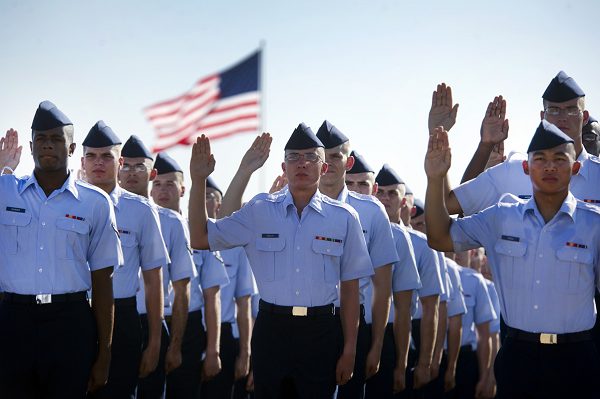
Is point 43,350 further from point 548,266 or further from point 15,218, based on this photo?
point 548,266

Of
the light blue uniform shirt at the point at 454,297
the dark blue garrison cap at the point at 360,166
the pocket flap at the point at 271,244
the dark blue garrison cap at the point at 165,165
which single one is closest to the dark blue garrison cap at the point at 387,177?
the dark blue garrison cap at the point at 360,166

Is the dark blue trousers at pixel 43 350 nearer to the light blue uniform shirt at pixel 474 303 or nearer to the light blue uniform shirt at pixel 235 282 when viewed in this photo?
the light blue uniform shirt at pixel 235 282

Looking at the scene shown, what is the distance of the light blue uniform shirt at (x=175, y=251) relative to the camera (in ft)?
30.9

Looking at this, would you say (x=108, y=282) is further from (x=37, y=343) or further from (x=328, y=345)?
(x=328, y=345)

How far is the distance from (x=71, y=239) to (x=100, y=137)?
2.25m

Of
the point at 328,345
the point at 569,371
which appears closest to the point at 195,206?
the point at 328,345

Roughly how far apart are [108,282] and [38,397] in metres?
0.82

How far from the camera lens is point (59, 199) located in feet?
22.2

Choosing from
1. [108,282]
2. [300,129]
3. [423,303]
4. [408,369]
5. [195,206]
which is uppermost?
[300,129]

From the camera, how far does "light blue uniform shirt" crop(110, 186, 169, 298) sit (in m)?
8.53

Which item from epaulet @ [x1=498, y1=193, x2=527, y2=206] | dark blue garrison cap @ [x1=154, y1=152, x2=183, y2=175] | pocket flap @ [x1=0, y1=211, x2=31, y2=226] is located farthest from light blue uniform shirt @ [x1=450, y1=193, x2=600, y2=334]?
dark blue garrison cap @ [x1=154, y1=152, x2=183, y2=175]

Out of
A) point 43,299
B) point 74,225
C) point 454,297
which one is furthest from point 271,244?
point 454,297

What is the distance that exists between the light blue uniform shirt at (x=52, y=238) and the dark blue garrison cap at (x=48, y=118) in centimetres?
34

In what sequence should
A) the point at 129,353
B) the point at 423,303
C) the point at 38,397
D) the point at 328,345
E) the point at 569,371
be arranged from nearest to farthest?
the point at 569,371 < the point at 38,397 < the point at 328,345 < the point at 129,353 < the point at 423,303
